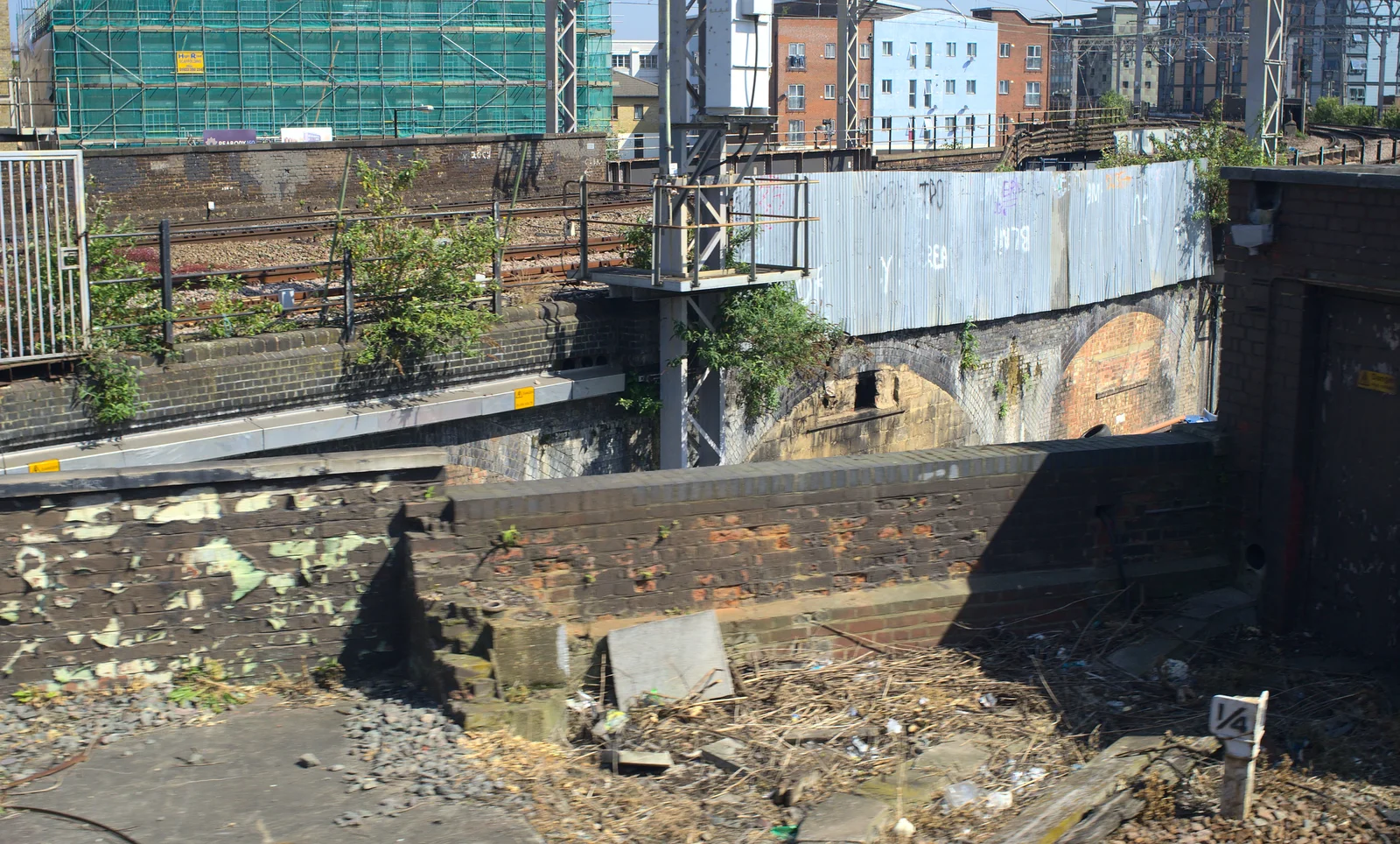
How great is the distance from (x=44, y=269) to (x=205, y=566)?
4.03 m

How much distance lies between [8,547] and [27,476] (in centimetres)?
37

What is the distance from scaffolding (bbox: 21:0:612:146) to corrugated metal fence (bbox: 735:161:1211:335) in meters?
20.4

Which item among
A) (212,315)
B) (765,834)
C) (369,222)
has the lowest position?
(765,834)

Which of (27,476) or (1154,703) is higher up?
(27,476)

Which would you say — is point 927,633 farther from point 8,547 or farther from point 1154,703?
point 8,547

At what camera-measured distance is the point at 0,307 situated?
950 centimetres

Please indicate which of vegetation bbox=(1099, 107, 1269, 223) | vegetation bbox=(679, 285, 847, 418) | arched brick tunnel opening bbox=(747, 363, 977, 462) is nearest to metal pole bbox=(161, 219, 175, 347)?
vegetation bbox=(679, 285, 847, 418)

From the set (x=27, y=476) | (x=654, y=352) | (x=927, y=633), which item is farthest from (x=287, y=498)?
(x=654, y=352)

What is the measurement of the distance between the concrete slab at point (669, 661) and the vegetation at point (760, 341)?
5.35m

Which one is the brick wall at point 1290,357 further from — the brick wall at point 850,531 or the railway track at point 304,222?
the railway track at point 304,222

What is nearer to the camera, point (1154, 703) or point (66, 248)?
point (1154, 703)

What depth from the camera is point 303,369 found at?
A: 34.2 ft

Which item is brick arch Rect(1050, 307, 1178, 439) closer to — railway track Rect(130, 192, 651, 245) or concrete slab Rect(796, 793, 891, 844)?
railway track Rect(130, 192, 651, 245)

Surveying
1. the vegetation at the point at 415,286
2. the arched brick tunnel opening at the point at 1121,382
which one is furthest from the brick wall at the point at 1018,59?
the vegetation at the point at 415,286
